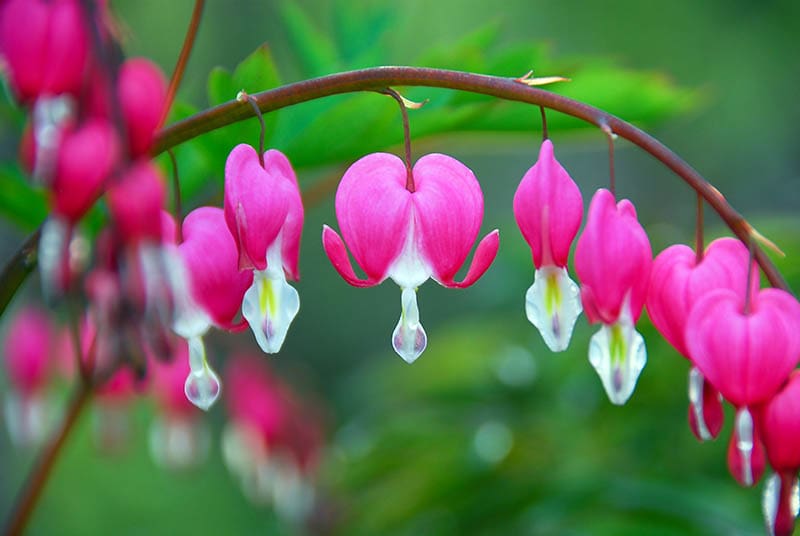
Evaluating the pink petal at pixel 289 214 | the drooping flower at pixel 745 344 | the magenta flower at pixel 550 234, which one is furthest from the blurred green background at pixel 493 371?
the drooping flower at pixel 745 344

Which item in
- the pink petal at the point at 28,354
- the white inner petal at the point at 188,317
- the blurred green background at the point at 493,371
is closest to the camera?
the white inner petal at the point at 188,317

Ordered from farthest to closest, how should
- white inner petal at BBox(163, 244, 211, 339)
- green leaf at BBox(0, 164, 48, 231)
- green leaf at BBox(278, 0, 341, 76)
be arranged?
green leaf at BBox(278, 0, 341, 76)
green leaf at BBox(0, 164, 48, 231)
white inner petal at BBox(163, 244, 211, 339)

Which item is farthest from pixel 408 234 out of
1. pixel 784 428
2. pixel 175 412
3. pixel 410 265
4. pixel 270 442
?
pixel 270 442

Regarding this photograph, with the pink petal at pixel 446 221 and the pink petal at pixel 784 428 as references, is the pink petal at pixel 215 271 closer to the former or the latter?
the pink petal at pixel 446 221

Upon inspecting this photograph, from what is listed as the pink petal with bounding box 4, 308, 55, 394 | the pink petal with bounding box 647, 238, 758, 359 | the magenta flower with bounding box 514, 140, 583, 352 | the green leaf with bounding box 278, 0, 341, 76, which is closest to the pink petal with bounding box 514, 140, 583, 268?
the magenta flower with bounding box 514, 140, 583, 352

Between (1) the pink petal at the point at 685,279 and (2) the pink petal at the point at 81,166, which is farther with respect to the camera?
(1) the pink petal at the point at 685,279

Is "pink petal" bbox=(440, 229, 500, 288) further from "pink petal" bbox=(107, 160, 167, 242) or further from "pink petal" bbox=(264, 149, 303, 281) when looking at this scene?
"pink petal" bbox=(107, 160, 167, 242)
